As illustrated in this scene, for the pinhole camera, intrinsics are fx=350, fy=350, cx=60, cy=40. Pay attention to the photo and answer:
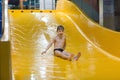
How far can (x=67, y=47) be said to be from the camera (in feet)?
25.1

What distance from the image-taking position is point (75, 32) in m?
8.90

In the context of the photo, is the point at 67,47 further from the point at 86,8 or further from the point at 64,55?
the point at 86,8

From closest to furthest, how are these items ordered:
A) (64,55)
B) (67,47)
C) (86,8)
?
(64,55) → (67,47) → (86,8)

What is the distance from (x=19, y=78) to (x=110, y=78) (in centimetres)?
143

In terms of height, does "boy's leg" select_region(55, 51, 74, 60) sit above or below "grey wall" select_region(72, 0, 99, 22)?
below

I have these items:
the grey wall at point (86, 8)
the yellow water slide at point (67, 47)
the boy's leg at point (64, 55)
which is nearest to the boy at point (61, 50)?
the boy's leg at point (64, 55)

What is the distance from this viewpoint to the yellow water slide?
18.6 ft

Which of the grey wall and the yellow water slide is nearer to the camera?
the yellow water slide

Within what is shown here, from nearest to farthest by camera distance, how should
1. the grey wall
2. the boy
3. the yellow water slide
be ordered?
the yellow water slide, the boy, the grey wall

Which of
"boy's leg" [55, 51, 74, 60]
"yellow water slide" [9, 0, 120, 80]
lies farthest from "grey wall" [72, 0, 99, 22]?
"boy's leg" [55, 51, 74, 60]

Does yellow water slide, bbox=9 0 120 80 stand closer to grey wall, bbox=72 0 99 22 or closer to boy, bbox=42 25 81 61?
boy, bbox=42 25 81 61

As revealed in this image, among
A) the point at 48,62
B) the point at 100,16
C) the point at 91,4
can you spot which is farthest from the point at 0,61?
the point at 91,4

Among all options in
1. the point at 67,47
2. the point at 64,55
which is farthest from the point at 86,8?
the point at 64,55

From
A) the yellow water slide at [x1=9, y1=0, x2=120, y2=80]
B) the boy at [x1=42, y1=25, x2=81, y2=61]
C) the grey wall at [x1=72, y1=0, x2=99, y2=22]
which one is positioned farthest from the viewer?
the grey wall at [x1=72, y1=0, x2=99, y2=22]
